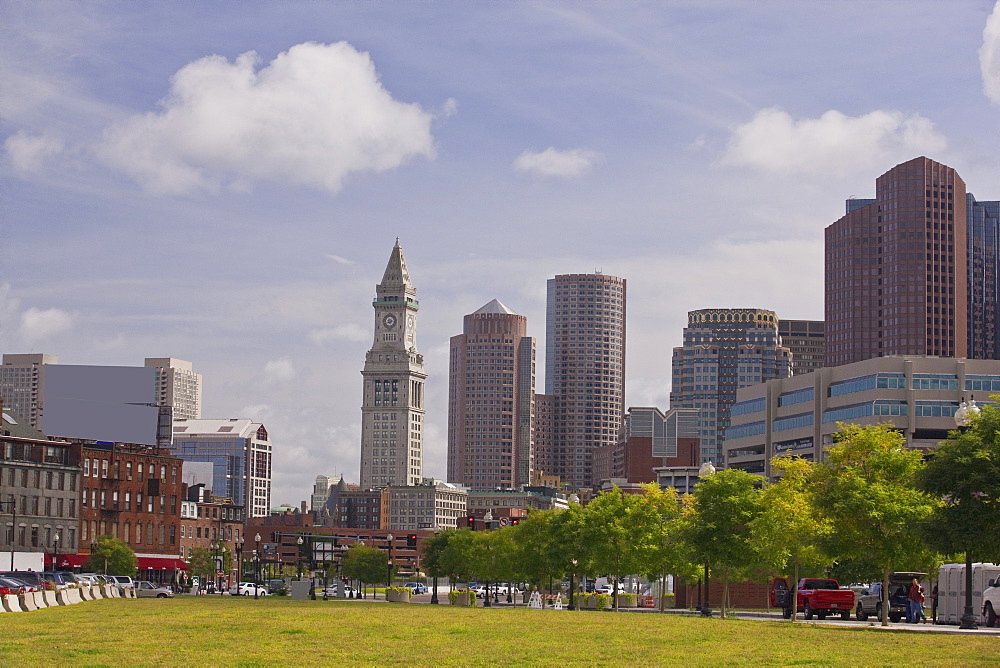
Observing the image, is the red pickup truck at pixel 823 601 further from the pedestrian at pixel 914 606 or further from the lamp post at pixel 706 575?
the pedestrian at pixel 914 606

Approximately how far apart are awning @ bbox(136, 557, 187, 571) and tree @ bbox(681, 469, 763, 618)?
10070 cm

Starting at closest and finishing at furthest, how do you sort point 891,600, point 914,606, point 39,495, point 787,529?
point 914,606
point 891,600
point 787,529
point 39,495

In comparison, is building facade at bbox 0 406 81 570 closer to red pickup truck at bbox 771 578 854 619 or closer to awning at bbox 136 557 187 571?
awning at bbox 136 557 187 571

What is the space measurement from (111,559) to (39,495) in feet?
35.7

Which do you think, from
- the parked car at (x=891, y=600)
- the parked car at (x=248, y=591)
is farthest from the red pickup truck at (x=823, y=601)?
the parked car at (x=248, y=591)

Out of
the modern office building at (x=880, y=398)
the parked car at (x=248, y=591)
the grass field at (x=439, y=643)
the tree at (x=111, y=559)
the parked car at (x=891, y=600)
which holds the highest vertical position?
the modern office building at (x=880, y=398)

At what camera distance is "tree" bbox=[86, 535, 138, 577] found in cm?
14325

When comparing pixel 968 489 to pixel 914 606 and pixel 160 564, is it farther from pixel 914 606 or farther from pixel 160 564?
pixel 160 564

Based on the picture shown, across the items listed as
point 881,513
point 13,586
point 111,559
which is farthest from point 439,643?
point 111,559

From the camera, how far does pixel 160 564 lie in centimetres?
16238

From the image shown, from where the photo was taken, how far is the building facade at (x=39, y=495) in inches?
5541

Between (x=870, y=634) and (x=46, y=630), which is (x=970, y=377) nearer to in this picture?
(x=870, y=634)

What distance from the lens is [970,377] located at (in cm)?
16312

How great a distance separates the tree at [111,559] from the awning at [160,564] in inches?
504
